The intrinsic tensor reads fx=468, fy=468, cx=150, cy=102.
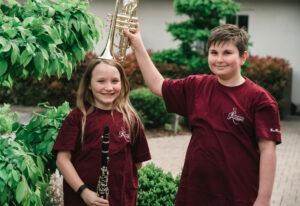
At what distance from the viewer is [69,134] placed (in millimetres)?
2910

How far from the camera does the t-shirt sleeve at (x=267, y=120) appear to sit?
2.64 meters

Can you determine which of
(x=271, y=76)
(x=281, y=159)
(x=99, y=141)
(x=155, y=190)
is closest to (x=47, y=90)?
(x=271, y=76)

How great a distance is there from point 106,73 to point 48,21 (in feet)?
1.60

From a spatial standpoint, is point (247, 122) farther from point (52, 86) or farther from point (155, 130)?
point (52, 86)

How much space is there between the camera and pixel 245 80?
2834mm

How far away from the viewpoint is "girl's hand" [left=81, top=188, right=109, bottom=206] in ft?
9.20

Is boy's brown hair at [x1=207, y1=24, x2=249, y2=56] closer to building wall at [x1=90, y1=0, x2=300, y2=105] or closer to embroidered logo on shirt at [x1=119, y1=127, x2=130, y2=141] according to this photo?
embroidered logo on shirt at [x1=119, y1=127, x2=130, y2=141]

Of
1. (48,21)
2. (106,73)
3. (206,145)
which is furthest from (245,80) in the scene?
(48,21)

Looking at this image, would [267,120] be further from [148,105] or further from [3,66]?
[148,105]

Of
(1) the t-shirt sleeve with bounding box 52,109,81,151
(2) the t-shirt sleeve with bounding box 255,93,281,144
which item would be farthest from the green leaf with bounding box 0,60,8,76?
(2) the t-shirt sleeve with bounding box 255,93,281,144

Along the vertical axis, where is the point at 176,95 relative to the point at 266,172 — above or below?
above

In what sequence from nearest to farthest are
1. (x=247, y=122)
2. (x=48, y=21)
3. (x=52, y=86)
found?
(x=247, y=122) < (x=48, y=21) < (x=52, y=86)

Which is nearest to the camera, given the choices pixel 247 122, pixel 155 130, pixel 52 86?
pixel 247 122

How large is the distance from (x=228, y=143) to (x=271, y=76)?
9.35 metres
